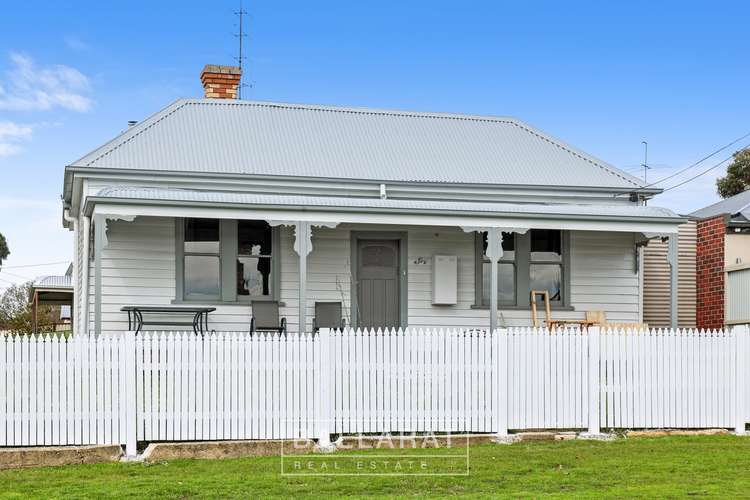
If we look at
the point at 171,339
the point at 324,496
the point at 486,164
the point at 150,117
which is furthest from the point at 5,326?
the point at 324,496

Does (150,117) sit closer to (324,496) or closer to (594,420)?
(594,420)

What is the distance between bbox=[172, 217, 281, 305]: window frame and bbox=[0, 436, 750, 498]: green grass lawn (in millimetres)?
6928

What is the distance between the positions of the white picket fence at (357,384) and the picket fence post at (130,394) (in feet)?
0.04

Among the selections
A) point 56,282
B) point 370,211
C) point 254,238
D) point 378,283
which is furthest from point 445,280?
point 56,282

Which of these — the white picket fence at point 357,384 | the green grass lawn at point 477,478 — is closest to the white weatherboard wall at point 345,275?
the white picket fence at point 357,384

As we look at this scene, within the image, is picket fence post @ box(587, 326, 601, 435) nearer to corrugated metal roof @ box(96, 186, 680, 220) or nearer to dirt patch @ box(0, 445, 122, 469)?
corrugated metal roof @ box(96, 186, 680, 220)

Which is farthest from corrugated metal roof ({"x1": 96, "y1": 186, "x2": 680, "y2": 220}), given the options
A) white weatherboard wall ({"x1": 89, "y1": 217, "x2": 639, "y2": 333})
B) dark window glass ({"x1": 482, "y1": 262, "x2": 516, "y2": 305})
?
dark window glass ({"x1": 482, "y1": 262, "x2": 516, "y2": 305})

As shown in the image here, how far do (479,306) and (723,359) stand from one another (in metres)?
6.25

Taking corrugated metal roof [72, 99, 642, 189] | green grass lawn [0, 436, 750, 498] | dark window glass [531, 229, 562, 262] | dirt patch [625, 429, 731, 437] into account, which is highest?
corrugated metal roof [72, 99, 642, 189]

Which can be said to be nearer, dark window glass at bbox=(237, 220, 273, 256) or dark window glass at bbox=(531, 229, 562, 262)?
dark window glass at bbox=(237, 220, 273, 256)

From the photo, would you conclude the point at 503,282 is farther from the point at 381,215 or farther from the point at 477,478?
the point at 477,478

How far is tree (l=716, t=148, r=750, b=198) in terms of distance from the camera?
43.3m

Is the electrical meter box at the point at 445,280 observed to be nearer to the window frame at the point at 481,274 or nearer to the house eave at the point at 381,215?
the window frame at the point at 481,274

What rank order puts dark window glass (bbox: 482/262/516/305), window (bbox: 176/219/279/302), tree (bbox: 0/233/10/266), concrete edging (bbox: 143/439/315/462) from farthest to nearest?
tree (bbox: 0/233/10/266) < dark window glass (bbox: 482/262/516/305) < window (bbox: 176/219/279/302) < concrete edging (bbox: 143/439/315/462)
